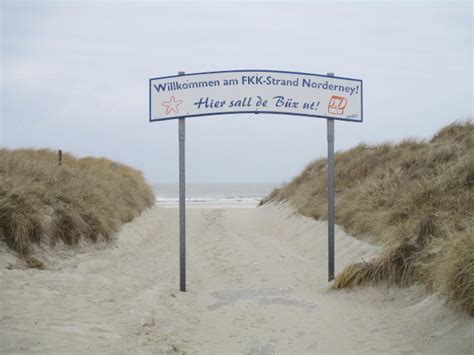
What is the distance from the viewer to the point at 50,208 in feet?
28.2

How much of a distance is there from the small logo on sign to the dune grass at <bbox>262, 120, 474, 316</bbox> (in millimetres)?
2231

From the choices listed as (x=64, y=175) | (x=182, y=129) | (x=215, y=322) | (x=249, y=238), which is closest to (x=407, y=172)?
(x=249, y=238)

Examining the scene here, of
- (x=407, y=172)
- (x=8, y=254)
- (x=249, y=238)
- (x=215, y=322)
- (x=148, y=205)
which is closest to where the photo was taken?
(x=215, y=322)

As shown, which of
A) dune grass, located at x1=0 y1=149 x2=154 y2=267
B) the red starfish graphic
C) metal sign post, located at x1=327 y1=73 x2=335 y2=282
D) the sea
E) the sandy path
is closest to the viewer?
the sandy path

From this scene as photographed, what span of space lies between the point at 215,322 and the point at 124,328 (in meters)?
1.28

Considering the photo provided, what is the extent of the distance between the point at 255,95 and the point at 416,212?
11.6 feet

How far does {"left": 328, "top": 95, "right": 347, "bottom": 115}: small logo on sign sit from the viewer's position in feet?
25.3

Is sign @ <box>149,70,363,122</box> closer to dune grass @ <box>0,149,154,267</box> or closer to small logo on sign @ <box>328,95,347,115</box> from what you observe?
small logo on sign @ <box>328,95,347,115</box>

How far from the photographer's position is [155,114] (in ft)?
24.0

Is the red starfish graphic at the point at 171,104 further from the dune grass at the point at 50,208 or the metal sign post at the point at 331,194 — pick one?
the dune grass at the point at 50,208

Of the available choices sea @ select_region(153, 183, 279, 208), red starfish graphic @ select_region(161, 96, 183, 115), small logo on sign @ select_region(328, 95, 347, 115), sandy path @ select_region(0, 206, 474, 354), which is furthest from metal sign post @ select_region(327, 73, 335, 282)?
sea @ select_region(153, 183, 279, 208)

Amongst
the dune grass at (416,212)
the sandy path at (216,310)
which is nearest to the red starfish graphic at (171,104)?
the sandy path at (216,310)

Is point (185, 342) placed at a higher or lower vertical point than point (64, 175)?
lower

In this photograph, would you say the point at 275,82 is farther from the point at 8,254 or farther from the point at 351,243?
the point at 8,254
